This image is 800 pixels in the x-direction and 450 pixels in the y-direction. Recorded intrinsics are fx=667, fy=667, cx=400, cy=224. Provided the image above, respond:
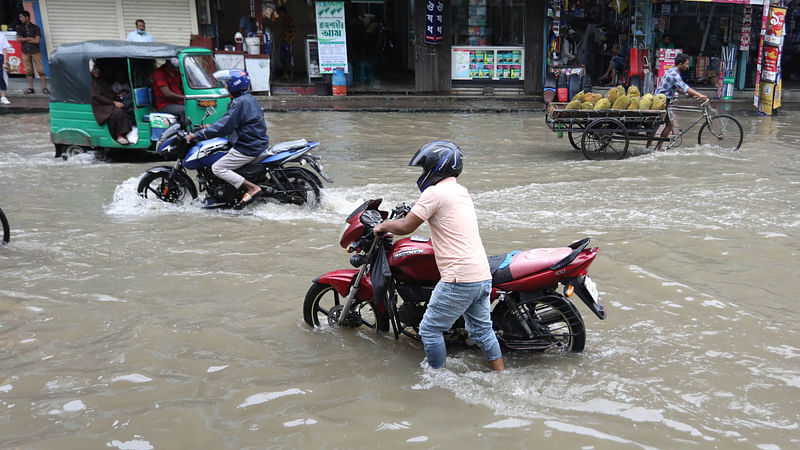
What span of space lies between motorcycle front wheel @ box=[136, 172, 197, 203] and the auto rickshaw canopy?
301cm

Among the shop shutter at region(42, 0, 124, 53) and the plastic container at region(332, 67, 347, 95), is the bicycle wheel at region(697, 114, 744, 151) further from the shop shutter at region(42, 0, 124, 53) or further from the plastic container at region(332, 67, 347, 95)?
the shop shutter at region(42, 0, 124, 53)

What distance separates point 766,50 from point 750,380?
45.8 ft

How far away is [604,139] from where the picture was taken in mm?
11016

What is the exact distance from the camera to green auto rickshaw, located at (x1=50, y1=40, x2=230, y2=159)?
409 inches

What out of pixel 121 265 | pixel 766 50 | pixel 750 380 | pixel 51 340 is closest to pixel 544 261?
pixel 750 380

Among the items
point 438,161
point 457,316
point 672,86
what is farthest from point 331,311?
point 672,86

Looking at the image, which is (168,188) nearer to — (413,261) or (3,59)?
(413,261)

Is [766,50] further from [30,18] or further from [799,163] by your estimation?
[30,18]

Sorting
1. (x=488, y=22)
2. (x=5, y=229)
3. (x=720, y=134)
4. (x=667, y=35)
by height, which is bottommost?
(x=5, y=229)

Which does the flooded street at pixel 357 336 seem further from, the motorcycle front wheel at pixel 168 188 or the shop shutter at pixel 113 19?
the shop shutter at pixel 113 19

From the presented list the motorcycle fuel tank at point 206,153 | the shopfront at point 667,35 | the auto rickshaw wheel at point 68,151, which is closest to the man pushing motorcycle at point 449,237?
the motorcycle fuel tank at point 206,153

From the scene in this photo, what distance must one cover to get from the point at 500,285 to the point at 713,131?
9.35m

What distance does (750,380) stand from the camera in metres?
3.95

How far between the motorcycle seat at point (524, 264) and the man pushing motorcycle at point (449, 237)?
0.16 metres
